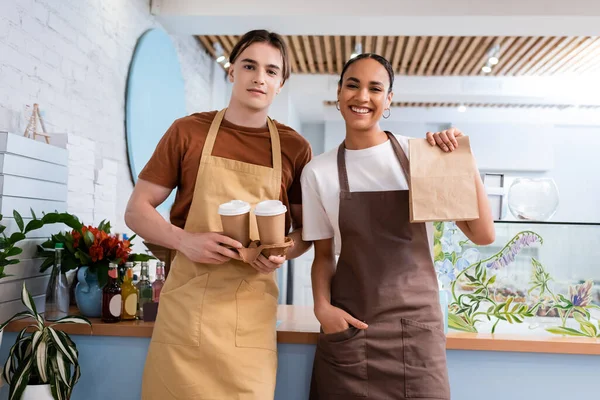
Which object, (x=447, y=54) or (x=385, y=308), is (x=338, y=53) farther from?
(x=385, y=308)

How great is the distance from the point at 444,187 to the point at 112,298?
4.27 ft

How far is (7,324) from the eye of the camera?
2.05 meters

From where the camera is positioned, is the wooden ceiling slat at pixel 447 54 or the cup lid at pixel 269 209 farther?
the wooden ceiling slat at pixel 447 54

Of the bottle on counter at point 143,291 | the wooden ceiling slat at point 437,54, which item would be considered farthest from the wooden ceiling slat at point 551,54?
the bottle on counter at point 143,291

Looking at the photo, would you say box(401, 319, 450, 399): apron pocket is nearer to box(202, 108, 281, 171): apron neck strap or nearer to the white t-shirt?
the white t-shirt

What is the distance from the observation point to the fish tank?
81.3 inches

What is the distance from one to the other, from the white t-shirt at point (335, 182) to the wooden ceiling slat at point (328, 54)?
5102mm

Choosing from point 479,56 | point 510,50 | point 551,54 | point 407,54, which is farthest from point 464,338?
point 551,54

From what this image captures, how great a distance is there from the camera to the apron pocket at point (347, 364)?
1.68 m

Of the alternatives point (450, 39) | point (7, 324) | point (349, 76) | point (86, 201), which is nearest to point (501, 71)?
point (450, 39)

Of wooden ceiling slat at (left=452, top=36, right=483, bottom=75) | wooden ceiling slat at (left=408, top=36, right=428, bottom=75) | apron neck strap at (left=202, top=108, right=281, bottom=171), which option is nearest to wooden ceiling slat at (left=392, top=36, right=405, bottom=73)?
wooden ceiling slat at (left=408, top=36, right=428, bottom=75)

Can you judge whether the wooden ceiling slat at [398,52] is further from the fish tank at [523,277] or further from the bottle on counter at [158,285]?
the bottle on counter at [158,285]

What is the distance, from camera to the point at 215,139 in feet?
6.09

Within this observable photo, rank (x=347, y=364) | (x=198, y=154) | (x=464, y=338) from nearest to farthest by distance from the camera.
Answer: (x=347, y=364) → (x=198, y=154) → (x=464, y=338)
